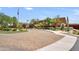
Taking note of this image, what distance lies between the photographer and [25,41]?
11.0 ft

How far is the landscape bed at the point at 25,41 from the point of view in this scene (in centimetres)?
334

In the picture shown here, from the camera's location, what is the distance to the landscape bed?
3342 mm

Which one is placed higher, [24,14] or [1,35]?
[24,14]

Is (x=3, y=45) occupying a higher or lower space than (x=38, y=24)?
lower

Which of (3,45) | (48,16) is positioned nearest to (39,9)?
(48,16)

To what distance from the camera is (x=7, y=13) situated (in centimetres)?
337

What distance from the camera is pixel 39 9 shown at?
3.37 m

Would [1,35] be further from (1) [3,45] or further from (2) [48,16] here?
(2) [48,16]

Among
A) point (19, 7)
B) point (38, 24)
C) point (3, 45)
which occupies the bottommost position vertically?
point (3, 45)

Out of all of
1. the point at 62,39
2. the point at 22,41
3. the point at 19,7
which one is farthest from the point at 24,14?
the point at 62,39

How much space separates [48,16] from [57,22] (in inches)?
6.6
